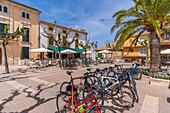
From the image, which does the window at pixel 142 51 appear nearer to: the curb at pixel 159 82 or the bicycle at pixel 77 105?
the curb at pixel 159 82

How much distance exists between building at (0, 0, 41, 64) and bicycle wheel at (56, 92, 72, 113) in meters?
17.1

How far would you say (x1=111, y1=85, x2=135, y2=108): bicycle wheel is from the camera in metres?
3.42

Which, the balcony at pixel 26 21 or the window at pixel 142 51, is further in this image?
the window at pixel 142 51

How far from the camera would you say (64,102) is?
10.1 feet

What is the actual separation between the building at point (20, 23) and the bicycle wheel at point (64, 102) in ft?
56.0

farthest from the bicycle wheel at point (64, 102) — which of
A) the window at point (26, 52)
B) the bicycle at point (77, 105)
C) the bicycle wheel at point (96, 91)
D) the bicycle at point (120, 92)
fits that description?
the window at point (26, 52)

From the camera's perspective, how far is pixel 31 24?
19500mm

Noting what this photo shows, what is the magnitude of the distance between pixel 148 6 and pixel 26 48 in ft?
60.8

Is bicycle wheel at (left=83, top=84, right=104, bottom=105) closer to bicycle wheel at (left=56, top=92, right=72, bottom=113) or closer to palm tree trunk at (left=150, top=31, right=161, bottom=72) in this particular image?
bicycle wheel at (left=56, top=92, right=72, bottom=113)

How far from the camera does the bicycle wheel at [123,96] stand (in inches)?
135

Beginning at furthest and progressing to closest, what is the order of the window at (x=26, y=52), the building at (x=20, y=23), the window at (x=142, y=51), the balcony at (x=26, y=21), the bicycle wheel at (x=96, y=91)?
the window at (x=142, y=51) → the balcony at (x=26, y=21) → the window at (x=26, y=52) → the building at (x=20, y=23) → the bicycle wheel at (x=96, y=91)

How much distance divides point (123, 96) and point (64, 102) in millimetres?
1901

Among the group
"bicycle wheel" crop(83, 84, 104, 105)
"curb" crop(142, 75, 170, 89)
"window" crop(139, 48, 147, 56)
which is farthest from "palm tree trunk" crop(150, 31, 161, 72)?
"window" crop(139, 48, 147, 56)

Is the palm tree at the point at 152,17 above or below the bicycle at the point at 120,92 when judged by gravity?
above
